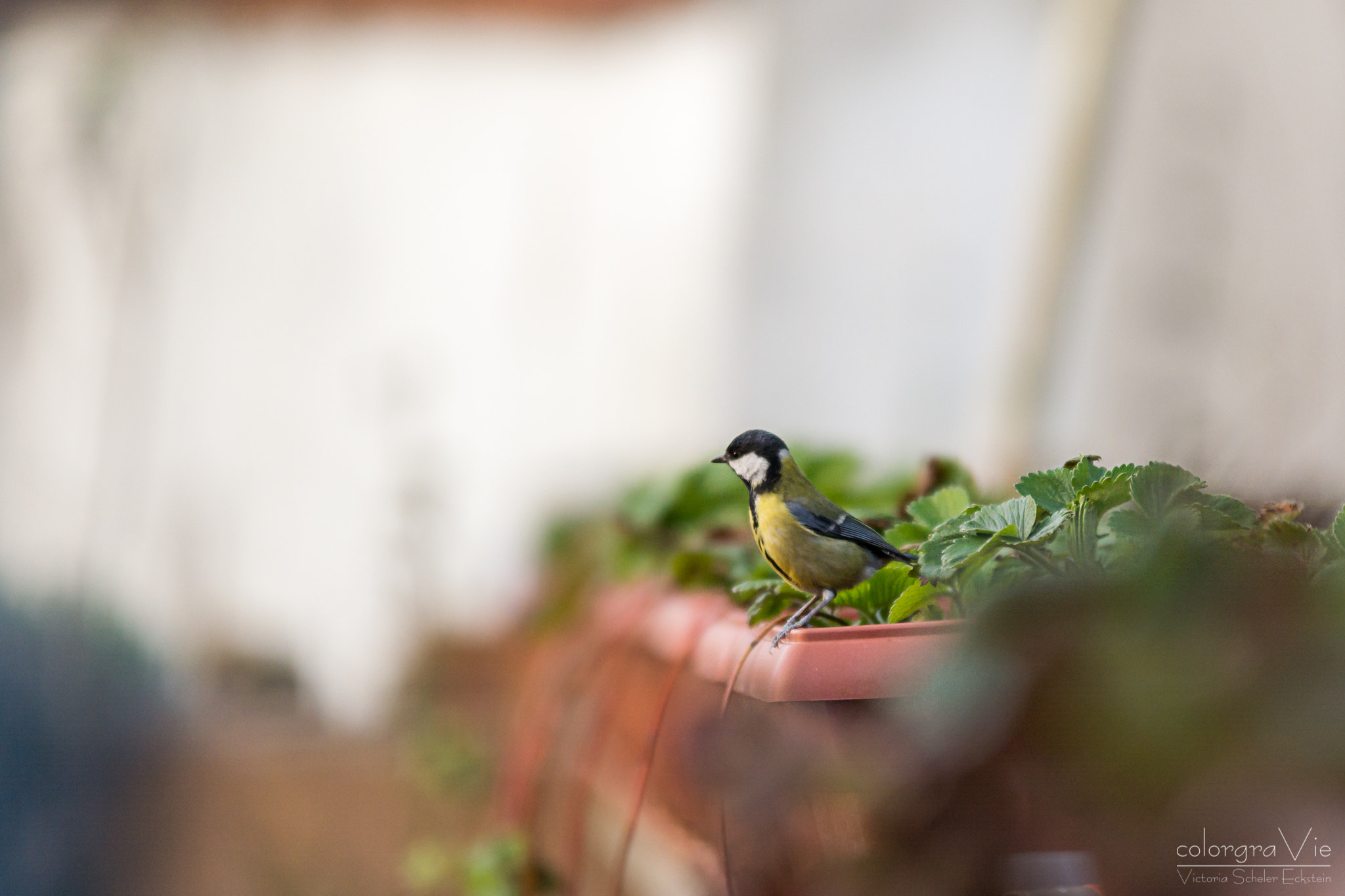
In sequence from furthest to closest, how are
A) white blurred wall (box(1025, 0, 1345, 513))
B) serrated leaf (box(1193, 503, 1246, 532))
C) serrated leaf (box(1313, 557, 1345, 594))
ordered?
white blurred wall (box(1025, 0, 1345, 513))
serrated leaf (box(1193, 503, 1246, 532))
serrated leaf (box(1313, 557, 1345, 594))

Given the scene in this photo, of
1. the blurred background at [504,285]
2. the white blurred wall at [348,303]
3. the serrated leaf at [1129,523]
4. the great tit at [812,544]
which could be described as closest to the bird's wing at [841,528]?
the great tit at [812,544]

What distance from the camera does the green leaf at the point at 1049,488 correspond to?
0.33 metres

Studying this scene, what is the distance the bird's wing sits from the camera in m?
0.40

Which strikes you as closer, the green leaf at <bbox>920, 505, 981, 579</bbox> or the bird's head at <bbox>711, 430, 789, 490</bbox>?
the green leaf at <bbox>920, 505, 981, 579</bbox>

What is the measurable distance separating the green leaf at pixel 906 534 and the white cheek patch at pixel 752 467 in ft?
0.21

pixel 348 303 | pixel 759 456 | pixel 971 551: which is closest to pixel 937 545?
pixel 971 551

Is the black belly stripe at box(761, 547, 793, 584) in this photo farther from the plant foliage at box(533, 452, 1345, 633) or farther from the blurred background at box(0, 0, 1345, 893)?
the blurred background at box(0, 0, 1345, 893)

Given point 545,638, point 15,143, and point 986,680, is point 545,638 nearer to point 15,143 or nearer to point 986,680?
point 986,680

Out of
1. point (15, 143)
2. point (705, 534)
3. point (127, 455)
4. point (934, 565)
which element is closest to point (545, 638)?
point (705, 534)

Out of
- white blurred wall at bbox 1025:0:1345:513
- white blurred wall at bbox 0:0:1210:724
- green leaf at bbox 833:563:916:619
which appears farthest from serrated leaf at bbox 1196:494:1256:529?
white blurred wall at bbox 0:0:1210:724

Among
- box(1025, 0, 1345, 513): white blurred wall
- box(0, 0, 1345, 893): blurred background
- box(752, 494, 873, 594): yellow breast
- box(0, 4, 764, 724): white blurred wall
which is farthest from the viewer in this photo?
box(0, 4, 764, 724): white blurred wall

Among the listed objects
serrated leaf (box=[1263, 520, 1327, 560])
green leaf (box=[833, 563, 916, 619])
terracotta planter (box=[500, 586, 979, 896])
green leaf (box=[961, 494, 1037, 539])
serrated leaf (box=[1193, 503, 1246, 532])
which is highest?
serrated leaf (box=[1193, 503, 1246, 532])

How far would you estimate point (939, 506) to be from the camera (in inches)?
16.4

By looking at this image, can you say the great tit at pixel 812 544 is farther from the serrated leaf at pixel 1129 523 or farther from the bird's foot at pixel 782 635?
the serrated leaf at pixel 1129 523
